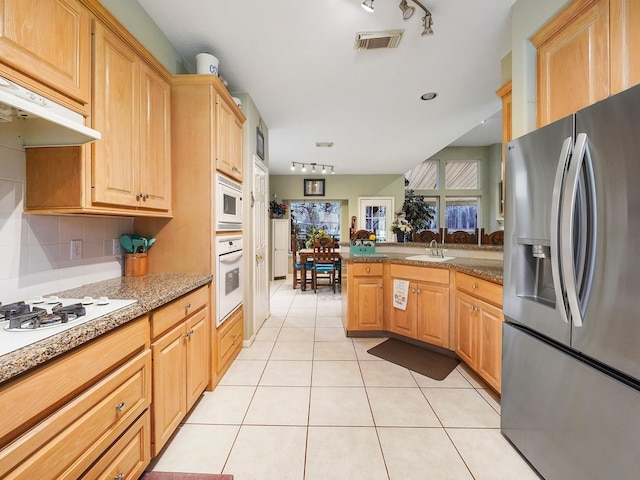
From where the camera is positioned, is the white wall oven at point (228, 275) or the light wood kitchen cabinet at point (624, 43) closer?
the light wood kitchen cabinet at point (624, 43)

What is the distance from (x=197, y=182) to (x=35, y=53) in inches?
39.6

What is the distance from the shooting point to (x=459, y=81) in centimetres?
268

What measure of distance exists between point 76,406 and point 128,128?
1.36 metres

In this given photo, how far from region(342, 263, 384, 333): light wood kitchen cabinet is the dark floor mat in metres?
0.27

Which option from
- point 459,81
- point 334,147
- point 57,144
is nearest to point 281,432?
point 57,144

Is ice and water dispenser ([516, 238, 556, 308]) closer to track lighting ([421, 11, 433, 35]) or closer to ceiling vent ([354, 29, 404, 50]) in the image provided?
track lighting ([421, 11, 433, 35])

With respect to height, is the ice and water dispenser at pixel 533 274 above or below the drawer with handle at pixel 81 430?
above

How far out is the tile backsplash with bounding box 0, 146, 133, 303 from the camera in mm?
1236

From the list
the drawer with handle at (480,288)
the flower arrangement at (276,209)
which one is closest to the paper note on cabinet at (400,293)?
the drawer with handle at (480,288)

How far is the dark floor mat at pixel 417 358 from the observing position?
233 cm

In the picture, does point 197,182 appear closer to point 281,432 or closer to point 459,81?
point 281,432

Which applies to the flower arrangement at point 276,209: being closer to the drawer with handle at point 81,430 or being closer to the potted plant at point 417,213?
the potted plant at point 417,213

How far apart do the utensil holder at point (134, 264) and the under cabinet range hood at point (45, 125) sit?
841 millimetres

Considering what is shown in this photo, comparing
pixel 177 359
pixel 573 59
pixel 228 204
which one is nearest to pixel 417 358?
pixel 177 359
